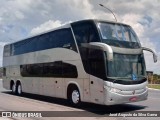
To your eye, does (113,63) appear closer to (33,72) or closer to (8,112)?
(8,112)

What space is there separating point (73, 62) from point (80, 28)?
65.5 inches

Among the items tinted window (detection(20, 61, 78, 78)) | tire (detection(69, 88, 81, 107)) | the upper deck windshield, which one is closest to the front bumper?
the upper deck windshield

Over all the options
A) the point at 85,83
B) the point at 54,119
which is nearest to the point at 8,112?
the point at 54,119

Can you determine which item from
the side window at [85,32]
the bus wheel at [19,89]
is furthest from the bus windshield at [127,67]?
the bus wheel at [19,89]

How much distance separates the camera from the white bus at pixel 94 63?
42.0ft

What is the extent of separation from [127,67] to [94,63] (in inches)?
54.8

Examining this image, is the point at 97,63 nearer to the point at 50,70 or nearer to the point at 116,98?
the point at 116,98

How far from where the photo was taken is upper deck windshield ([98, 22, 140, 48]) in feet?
43.8

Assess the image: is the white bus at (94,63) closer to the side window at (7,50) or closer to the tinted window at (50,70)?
the tinted window at (50,70)

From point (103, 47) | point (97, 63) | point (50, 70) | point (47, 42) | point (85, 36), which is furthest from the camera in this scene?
point (47, 42)

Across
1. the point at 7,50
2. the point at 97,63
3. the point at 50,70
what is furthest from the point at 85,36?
the point at 7,50

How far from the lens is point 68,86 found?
1573 cm

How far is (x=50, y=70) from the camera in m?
17.5

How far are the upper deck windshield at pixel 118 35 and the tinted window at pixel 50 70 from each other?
2487mm
